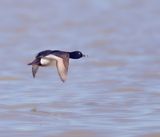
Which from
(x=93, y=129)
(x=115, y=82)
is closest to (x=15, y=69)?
(x=115, y=82)

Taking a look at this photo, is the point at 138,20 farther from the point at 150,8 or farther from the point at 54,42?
the point at 54,42

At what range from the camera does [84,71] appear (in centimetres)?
1169

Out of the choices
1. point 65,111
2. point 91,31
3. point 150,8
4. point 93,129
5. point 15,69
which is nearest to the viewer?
point 93,129

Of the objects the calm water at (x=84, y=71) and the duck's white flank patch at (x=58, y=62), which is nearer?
the calm water at (x=84, y=71)

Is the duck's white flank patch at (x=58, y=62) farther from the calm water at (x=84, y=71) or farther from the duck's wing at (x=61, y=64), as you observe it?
the calm water at (x=84, y=71)

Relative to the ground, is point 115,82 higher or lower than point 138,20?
lower

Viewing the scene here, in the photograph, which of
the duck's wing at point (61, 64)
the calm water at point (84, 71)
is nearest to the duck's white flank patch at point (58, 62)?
the duck's wing at point (61, 64)

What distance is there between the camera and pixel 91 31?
1570 cm

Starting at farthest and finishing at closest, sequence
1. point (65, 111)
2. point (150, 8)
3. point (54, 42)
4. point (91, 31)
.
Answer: point (150, 8)
point (91, 31)
point (54, 42)
point (65, 111)

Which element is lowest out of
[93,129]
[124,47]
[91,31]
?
[93,129]

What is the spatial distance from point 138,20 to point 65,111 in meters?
7.70

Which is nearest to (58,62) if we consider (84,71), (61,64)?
(61,64)

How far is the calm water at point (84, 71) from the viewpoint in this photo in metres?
8.30

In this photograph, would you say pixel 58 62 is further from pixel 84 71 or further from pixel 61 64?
pixel 84 71
